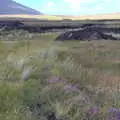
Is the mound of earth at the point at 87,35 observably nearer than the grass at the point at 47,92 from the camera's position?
No

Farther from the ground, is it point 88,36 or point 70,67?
point 70,67

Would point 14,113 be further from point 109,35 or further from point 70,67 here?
point 109,35

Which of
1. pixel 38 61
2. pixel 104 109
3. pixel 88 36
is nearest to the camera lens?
pixel 104 109

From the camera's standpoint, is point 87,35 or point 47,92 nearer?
point 47,92

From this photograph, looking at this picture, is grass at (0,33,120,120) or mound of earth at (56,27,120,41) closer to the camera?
grass at (0,33,120,120)

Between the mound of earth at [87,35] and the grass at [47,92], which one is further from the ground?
the grass at [47,92]

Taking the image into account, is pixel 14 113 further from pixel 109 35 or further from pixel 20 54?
pixel 109 35

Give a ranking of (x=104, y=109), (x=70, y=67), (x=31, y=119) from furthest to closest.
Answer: (x=70, y=67)
(x=104, y=109)
(x=31, y=119)

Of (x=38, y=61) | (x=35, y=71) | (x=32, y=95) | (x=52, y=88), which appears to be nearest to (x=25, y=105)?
(x=32, y=95)

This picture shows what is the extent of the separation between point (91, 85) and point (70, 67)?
8.48ft

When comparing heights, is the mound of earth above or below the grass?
below

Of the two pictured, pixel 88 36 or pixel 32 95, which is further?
pixel 88 36

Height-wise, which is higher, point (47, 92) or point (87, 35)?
point (47, 92)

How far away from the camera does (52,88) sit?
11688 millimetres
